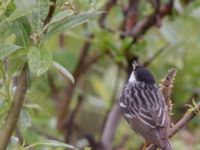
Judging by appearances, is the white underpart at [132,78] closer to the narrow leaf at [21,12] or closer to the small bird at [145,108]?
the small bird at [145,108]

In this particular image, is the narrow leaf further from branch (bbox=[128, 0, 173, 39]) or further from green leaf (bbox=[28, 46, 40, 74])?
branch (bbox=[128, 0, 173, 39])

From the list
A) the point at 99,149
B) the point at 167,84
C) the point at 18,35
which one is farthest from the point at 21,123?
the point at 99,149

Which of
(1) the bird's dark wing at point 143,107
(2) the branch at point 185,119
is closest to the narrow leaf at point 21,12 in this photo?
(2) the branch at point 185,119

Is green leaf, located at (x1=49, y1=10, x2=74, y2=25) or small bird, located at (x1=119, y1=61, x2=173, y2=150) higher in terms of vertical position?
green leaf, located at (x1=49, y1=10, x2=74, y2=25)

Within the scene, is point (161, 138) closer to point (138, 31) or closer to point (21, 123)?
point (21, 123)

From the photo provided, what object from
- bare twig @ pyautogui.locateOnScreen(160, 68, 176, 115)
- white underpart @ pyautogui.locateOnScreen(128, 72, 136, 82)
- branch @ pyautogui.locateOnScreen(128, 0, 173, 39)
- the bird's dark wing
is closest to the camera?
bare twig @ pyautogui.locateOnScreen(160, 68, 176, 115)

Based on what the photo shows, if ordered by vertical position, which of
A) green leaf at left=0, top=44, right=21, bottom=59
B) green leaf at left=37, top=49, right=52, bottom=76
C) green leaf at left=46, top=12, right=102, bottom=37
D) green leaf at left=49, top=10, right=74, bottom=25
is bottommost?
green leaf at left=37, top=49, right=52, bottom=76

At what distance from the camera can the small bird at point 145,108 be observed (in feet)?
10.0

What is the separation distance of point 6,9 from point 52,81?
281cm

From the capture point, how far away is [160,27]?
4.15 metres

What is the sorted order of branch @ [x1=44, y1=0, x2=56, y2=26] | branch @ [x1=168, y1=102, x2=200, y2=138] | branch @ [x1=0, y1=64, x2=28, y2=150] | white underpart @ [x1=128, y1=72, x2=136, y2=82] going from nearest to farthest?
branch @ [x1=0, y1=64, x2=28, y2=150]
branch @ [x1=44, y1=0, x2=56, y2=26]
branch @ [x1=168, y1=102, x2=200, y2=138]
white underpart @ [x1=128, y1=72, x2=136, y2=82]

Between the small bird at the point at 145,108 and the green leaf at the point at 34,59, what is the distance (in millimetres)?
953

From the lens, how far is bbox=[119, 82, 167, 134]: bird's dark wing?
3316mm

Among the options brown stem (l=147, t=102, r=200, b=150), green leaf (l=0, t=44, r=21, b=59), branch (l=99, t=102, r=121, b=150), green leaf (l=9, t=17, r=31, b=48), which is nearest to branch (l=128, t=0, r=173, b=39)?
branch (l=99, t=102, r=121, b=150)
